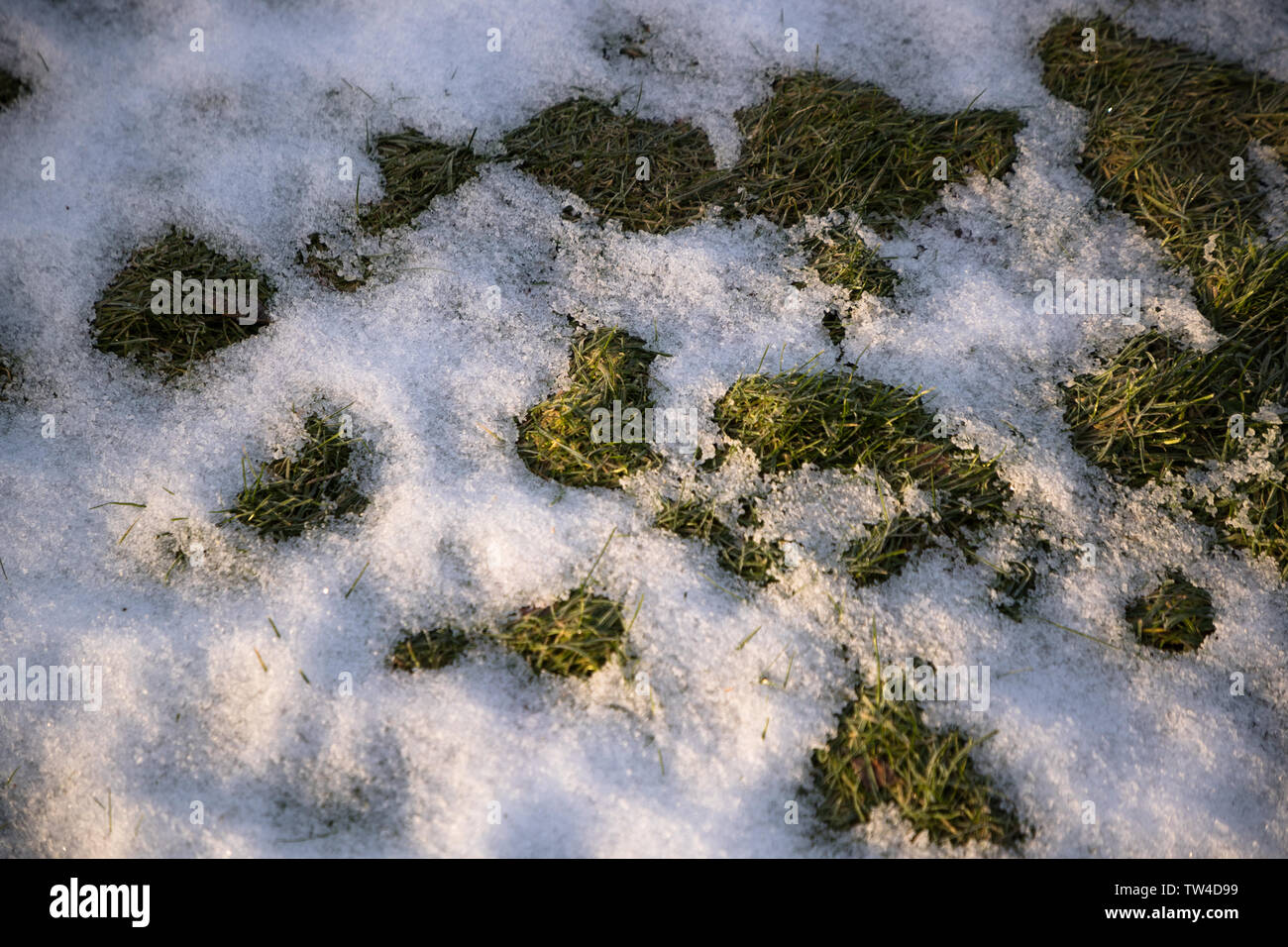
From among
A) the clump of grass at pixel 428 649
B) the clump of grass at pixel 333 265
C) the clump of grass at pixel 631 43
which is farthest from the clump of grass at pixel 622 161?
the clump of grass at pixel 428 649

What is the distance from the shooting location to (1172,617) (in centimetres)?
279

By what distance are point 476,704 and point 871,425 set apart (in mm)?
1761

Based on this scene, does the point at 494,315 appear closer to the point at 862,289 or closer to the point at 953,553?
the point at 862,289

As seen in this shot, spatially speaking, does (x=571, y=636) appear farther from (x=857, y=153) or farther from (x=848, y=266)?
(x=857, y=153)

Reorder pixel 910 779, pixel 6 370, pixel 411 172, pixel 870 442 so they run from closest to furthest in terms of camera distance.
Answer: pixel 910 779 < pixel 870 442 < pixel 6 370 < pixel 411 172

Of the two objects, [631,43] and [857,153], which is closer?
[857,153]

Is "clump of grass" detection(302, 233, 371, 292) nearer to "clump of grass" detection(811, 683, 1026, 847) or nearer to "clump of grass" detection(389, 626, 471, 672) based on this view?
"clump of grass" detection(389, 626, 471, 672)

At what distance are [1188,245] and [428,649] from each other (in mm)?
3503

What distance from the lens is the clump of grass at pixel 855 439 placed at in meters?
3.00

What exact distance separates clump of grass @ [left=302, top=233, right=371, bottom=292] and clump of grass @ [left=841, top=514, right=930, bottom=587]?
2278 millimetres

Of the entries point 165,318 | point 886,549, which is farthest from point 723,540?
point 165,318

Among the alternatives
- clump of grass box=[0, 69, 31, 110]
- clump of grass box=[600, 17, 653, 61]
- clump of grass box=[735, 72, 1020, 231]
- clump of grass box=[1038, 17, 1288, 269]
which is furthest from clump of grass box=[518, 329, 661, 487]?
clump of grass box=[0, 69, 31, 110]

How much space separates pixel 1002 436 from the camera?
3.09 meters

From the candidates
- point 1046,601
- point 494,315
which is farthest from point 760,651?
point 494,315
